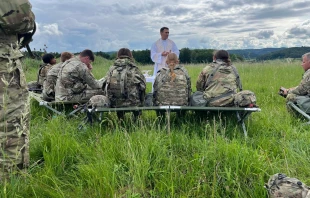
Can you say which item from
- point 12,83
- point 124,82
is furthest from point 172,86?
point 12,83

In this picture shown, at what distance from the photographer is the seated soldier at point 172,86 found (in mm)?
4820

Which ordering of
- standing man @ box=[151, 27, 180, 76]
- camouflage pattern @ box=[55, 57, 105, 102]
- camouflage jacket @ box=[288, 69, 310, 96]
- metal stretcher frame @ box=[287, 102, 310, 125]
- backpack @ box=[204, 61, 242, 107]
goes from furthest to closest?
standing man @ box=[151, 27, 180, 76], camouflage pattern @ box=[55, 57, 105, 102], camouflage jacket @ box=[288, 69, 310, 96], backpack @ box=[204, 61, 242, 107], metal stretcher frame @ box=[287, 102, 310, 125]

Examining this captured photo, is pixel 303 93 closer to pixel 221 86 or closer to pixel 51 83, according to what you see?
pixel 221 86

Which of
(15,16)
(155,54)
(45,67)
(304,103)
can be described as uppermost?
(15,16)

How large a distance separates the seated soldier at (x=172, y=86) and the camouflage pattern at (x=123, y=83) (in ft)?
1.20

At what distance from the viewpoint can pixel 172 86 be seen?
15.9 ft

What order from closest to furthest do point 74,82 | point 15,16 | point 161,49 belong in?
point 15,16, point 74,82, point 161,49

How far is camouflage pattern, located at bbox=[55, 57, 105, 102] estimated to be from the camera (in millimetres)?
5629

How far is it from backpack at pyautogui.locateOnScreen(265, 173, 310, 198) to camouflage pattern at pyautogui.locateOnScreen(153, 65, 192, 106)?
103 inches

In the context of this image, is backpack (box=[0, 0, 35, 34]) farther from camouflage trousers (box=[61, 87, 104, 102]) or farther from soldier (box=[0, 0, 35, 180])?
camouflage trousers (box=[61, 87, 104, 102])

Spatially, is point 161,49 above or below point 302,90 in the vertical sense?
above

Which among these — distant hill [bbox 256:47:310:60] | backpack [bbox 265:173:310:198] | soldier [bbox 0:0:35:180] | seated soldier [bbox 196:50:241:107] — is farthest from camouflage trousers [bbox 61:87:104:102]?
distant hill [bbox 256:47:310:60]

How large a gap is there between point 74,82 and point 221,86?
2.81m

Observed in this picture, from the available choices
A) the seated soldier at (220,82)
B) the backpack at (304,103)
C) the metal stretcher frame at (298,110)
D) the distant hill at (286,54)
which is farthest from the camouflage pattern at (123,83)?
the distant hill at (286,54)
